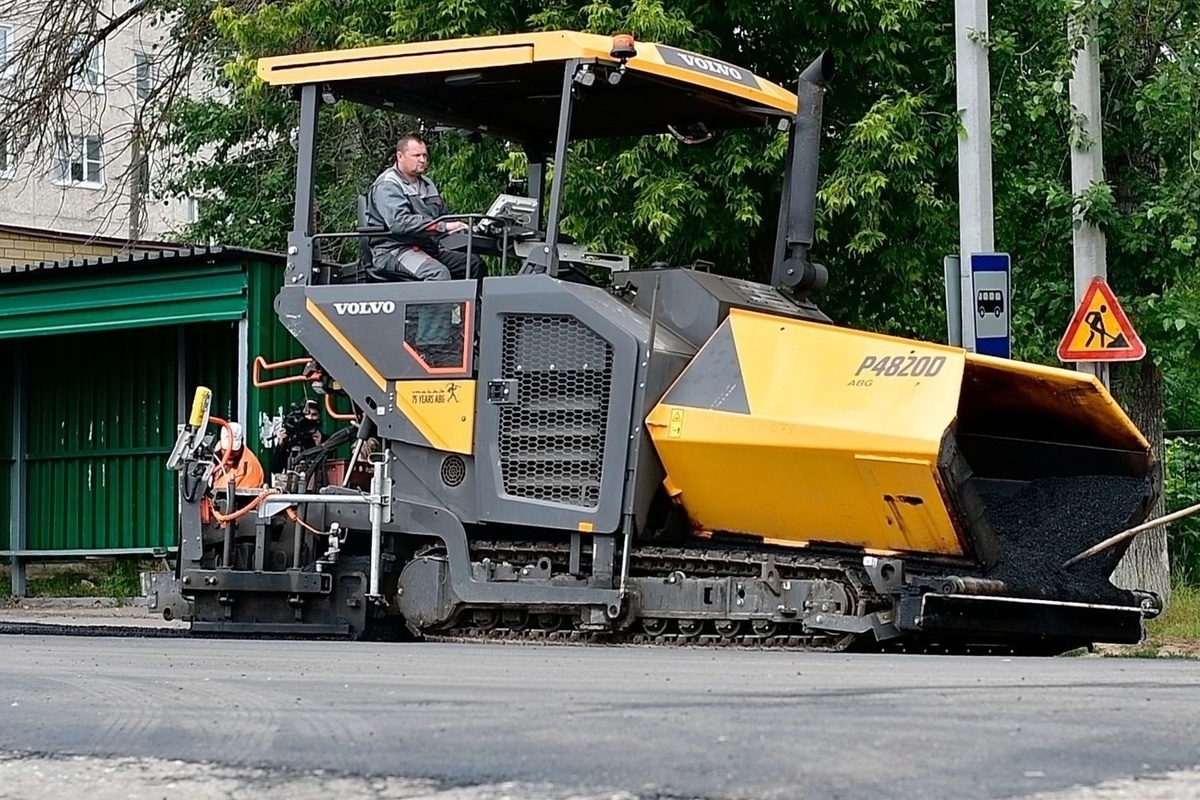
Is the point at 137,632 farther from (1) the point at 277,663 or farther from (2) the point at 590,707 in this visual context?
(2) the point at 590,707

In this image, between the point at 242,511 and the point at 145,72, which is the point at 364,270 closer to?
the point at 242,511

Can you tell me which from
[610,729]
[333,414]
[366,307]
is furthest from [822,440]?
[610,729]

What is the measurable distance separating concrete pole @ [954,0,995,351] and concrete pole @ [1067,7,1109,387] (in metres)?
0.84

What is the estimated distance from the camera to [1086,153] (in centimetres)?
1466

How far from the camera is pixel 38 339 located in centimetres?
1883

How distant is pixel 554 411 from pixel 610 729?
470cm

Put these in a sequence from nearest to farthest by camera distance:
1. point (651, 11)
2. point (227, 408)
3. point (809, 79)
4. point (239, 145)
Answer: point (809, 79), point (651, 11), point (227, 408), point (239, 145)

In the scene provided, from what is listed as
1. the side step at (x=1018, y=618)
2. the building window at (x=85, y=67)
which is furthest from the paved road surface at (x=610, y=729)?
the building window at (x=85, y=67)

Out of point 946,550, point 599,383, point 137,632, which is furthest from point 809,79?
point 137,632

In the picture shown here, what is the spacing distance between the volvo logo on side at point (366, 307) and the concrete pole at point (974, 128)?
15.1 ft

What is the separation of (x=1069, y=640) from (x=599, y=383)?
2649 mm

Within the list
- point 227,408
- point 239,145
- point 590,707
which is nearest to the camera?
point 590,707

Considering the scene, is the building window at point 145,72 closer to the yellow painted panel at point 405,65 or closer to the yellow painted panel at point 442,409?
the yellow painted panel at point 405,65

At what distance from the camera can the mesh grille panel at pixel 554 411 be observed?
10.3 m
